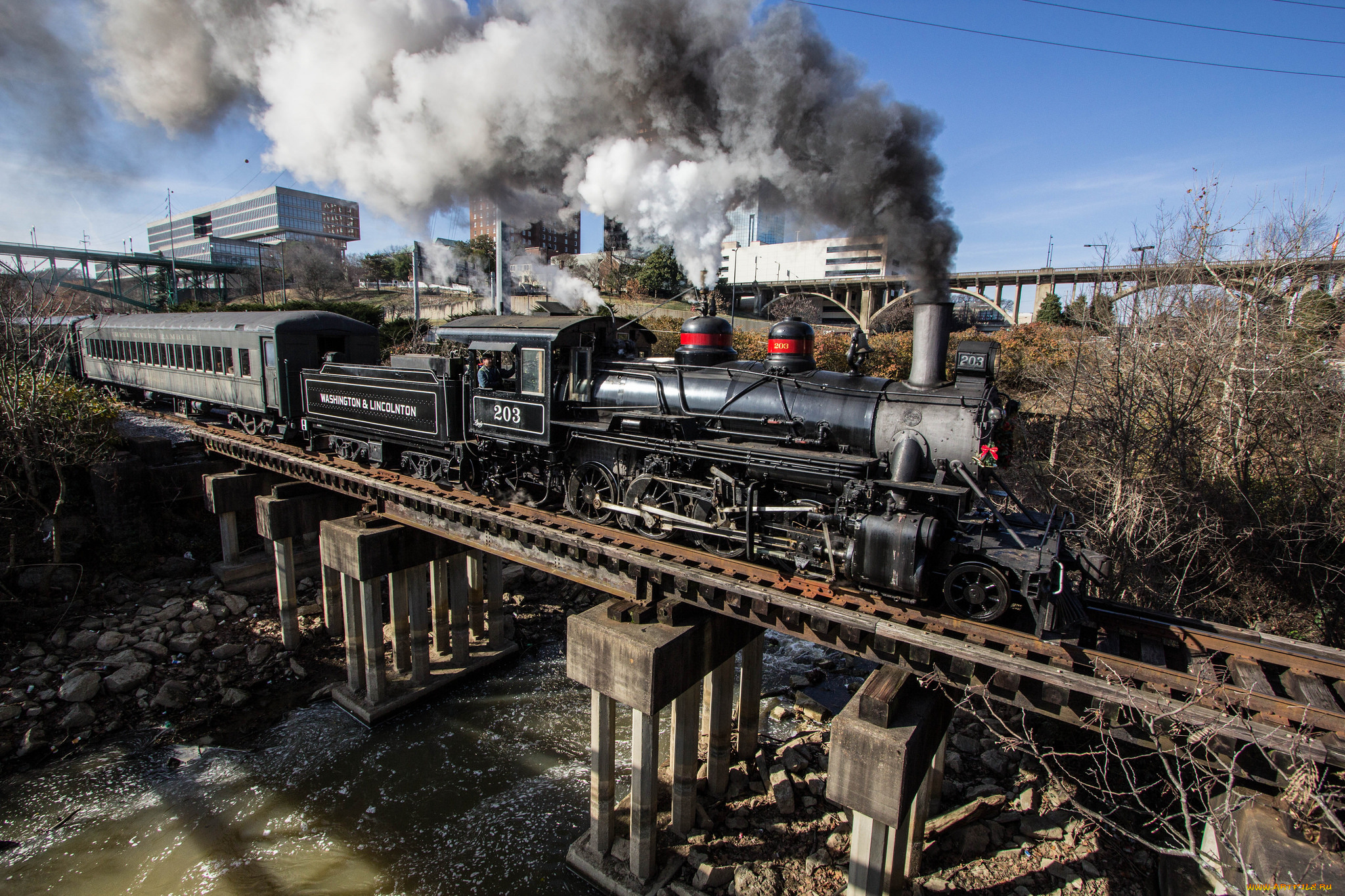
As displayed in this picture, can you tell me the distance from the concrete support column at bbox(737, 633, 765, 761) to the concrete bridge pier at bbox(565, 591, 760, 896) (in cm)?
59

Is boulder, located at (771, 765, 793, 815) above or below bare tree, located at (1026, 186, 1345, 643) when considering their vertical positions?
below

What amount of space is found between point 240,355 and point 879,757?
15939 millimetres

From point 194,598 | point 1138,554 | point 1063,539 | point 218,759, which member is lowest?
point 218,759

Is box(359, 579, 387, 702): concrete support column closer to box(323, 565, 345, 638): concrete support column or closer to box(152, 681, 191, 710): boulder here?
box(323, 565, 345, 638): concrete support column

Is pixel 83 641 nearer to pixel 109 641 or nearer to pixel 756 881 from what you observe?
pixel 109 641

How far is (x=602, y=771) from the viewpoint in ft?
26.0

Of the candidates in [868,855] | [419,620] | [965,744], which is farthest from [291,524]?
[965,744]

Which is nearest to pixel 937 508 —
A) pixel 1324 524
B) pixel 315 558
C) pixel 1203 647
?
pixel 1203 647

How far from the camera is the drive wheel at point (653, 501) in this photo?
26.7 feet

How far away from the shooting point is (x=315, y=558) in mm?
15805

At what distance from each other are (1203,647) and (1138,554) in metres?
5.95

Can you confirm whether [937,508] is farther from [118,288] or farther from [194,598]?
[118,288]

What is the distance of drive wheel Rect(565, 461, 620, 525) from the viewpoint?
888 cm

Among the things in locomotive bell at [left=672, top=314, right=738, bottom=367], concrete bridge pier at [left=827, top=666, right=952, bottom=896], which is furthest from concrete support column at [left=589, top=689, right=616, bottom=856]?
locomotive bell at [left=672, top=314, right=738, bottom=367]
